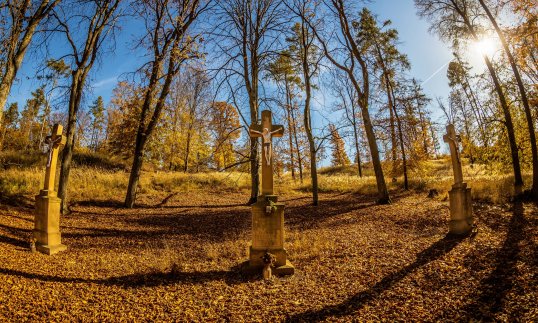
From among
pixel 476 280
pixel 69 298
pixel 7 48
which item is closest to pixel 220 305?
pixel 69 298

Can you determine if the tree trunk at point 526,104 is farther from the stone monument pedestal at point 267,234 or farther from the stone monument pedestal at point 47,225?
the stone monument pedestal at point 47,225

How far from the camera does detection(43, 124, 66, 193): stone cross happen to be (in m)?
6.76

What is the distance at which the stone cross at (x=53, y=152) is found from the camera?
6.76 meters

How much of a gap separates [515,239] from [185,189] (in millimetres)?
14736

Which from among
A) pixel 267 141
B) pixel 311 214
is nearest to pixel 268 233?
pixel 267 141

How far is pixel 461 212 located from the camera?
664cm

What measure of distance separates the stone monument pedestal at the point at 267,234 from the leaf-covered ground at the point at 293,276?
0.37 metres

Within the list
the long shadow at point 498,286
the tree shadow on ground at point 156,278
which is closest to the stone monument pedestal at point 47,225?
the tree shadow on ground at point 156,278

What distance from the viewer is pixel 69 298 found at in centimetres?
411

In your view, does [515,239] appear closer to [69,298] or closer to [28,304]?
[69,298]

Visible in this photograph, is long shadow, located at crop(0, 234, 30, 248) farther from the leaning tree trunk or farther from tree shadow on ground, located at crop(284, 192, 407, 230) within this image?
tree shadow on ground, located at crop(284, 192, 407, 230)

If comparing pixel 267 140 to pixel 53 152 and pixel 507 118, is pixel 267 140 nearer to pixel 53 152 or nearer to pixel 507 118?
pixel 53 152

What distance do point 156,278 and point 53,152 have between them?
175 inches

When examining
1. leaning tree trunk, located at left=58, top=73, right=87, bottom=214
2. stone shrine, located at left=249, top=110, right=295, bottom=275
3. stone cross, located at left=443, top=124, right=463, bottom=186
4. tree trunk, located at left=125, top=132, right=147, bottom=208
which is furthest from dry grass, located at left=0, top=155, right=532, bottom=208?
stone shrine, located at left=249, top=110, right=295, bottom=275
